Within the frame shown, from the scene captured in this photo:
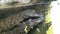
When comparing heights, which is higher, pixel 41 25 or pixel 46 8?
pixel 46 8

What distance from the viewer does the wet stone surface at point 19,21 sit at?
3.00ft

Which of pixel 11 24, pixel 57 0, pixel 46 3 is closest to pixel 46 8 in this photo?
pixel 46 3

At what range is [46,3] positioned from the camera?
1.08 metres

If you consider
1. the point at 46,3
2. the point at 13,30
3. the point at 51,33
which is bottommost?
the point at 51,33

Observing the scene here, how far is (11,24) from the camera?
0.92m

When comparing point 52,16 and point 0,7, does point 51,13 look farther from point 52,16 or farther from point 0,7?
point 0,7

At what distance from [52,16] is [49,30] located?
129 mm

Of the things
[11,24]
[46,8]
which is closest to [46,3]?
[46,8]

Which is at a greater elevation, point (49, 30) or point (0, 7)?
point (0, 7)

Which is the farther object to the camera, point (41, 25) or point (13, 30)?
point (41, 25)

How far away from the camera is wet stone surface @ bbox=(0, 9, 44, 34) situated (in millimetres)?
914

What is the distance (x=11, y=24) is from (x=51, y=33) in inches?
15.8

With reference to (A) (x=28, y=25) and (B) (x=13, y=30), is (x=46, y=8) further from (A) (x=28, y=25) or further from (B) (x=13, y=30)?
(B) (x=13, y=30)

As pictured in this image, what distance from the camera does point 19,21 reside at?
953 mm
